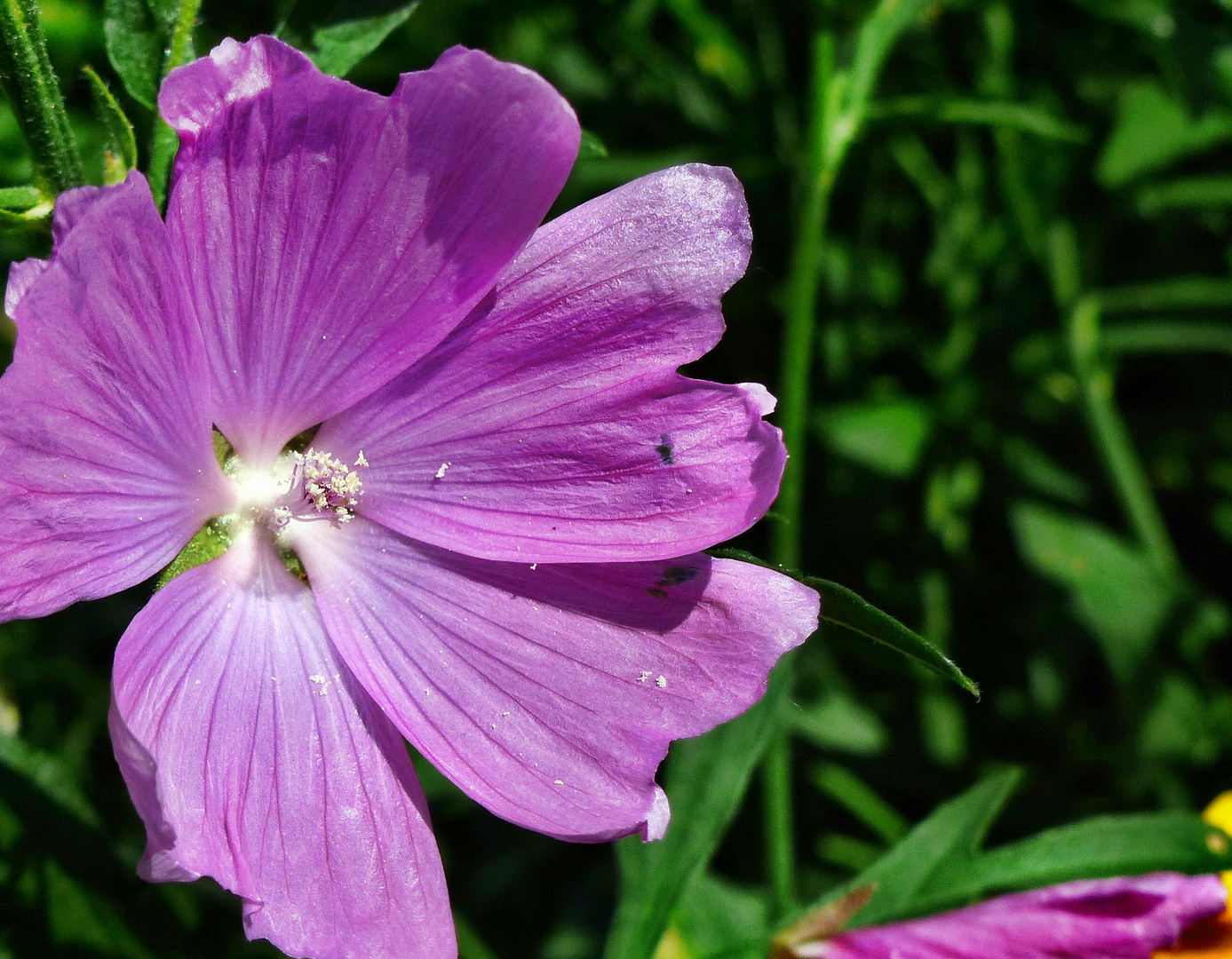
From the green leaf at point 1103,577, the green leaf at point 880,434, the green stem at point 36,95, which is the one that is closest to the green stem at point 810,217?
the green leaf at point 880,434

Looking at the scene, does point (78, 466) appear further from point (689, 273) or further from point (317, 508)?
point (689, 273)

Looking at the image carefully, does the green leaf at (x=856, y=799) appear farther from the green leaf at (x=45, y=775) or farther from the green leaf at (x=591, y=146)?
the green leaf at (x=591, y=146)

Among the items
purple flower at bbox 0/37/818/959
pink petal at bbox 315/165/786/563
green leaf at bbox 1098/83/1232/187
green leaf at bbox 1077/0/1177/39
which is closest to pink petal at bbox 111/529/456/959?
purple flower at bbox 0/37/818/959

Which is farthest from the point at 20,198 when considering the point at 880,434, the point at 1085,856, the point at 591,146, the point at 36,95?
the point at 880,434

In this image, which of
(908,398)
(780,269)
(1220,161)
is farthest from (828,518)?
(1220,161)

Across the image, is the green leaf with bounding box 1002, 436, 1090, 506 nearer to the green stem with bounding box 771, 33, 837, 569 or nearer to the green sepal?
the green stem with bounding box 771, 33, 837, 569

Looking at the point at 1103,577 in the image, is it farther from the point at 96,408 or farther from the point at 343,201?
the point at 96,408
